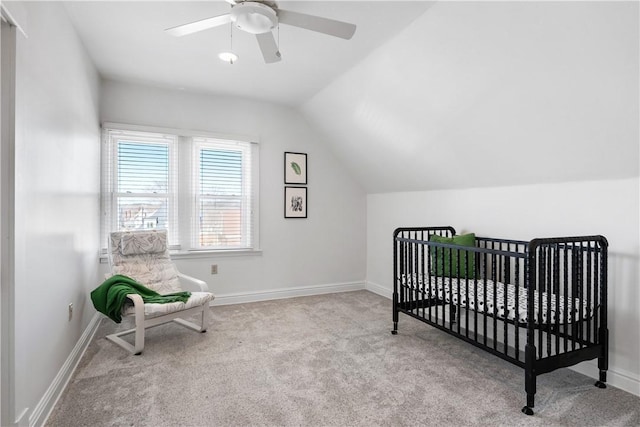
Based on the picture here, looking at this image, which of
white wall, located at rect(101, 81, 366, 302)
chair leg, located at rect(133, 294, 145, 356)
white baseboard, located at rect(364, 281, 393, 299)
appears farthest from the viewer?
white baseboard, located at rect(364, 281, 393, 299)

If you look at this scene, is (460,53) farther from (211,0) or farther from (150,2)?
(150,2)

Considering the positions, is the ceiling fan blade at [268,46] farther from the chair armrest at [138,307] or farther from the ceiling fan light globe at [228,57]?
the chair armrest at [138,307]

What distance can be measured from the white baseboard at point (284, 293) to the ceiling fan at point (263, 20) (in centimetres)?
290

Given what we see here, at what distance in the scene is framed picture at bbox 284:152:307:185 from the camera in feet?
14.4

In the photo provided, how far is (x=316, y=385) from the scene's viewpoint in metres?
2.19

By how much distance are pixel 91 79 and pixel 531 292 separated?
3.78m

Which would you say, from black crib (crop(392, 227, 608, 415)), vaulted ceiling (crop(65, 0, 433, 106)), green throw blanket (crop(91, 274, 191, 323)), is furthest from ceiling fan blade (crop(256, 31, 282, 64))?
green throw blanket (crop(91, 274, 191, 323))

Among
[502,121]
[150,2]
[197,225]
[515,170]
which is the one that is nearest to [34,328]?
[150,2]

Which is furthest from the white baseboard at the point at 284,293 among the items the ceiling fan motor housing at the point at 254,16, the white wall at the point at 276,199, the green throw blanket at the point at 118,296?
the ceiling fan motor housing at the point at 254,16

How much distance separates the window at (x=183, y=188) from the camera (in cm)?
367

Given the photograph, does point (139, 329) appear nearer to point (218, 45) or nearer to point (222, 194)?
point (222, 194)

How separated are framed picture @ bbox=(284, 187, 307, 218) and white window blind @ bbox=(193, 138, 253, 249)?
1.47ft

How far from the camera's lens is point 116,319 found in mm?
2705

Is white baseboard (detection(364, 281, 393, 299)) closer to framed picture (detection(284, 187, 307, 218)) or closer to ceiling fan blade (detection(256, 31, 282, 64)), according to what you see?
framed picture (detection(284, 187, 307, 218))
